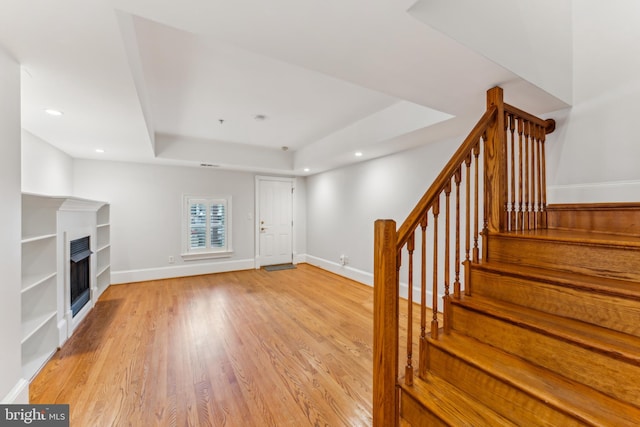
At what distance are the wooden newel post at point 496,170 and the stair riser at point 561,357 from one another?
704 millimetres

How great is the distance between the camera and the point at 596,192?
2.11 metres

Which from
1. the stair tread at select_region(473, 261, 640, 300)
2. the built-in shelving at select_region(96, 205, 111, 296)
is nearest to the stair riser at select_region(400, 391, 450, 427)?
the stair tread at select_region(473, 261, 640, 300)

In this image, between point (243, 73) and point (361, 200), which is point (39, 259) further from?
point (361, 200)

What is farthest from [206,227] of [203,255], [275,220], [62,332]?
[62,332]

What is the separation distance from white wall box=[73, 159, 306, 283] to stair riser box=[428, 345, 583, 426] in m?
4.77

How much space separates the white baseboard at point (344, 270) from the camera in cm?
445

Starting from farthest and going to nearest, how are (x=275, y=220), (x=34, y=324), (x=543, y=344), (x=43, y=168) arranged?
(x=275, y=220), (x=43, y=168), (x=34, y=324), (x=543, y=344)

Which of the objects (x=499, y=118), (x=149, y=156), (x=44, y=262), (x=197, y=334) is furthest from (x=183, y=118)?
(x=499, y=118)

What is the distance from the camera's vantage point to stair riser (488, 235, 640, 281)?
1.37 meters

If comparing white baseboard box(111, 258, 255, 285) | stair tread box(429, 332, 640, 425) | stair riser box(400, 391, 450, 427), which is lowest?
white baseboard box(111, 258, 255, 285)

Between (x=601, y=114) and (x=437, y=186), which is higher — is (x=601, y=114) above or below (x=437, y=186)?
above

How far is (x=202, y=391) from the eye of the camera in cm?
188

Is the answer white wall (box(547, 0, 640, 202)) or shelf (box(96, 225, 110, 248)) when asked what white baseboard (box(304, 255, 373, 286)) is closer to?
white wall (box(547, 0, 640, 202))

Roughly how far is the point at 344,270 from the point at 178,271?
3216mm
